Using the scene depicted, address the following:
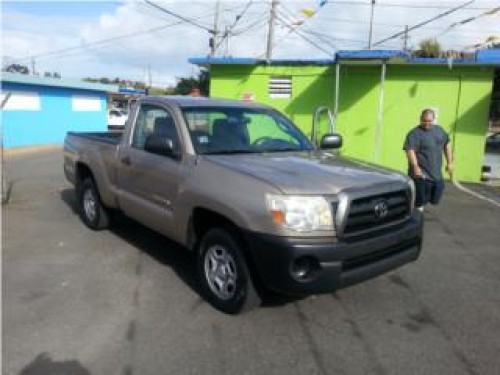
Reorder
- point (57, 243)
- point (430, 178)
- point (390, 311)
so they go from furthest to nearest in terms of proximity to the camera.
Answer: point (430, 178) < point (57, 243) < point (390, 311)

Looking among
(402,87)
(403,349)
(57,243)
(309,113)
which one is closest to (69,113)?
(309,113)

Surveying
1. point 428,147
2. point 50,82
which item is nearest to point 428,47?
point 50,82

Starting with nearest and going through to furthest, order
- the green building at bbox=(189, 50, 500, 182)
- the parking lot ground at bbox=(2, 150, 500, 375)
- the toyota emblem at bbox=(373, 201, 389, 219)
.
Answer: the parking lot ground at bbox=(2, 150, 500, 375) → the toyota emblem at bbox=(373, 201, 389, 219) → the green building at bbox=(189, 50, 500, 182)

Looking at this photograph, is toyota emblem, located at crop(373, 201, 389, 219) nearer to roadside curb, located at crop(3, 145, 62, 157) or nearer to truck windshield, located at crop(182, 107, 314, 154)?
truck windshield, located at crop(182, 107, 314, 154)

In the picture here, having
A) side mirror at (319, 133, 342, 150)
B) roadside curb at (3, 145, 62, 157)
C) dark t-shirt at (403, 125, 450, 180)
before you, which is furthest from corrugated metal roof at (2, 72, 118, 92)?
side mirror at (319, 133, 342, 150)

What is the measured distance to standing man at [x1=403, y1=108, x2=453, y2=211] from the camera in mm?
7797

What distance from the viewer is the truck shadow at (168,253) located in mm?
5012

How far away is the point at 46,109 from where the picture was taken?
26.6 m

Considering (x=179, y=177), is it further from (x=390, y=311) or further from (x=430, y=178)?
(x=430, y=178)

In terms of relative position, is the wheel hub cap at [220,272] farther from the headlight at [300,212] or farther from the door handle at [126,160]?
the door handle at [126,160]

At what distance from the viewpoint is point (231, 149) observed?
5.27 metres

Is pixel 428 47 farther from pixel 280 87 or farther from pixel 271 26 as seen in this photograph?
pixel 280 87

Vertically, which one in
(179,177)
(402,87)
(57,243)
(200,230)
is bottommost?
(57,243)

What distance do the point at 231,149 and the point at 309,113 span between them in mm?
9627
